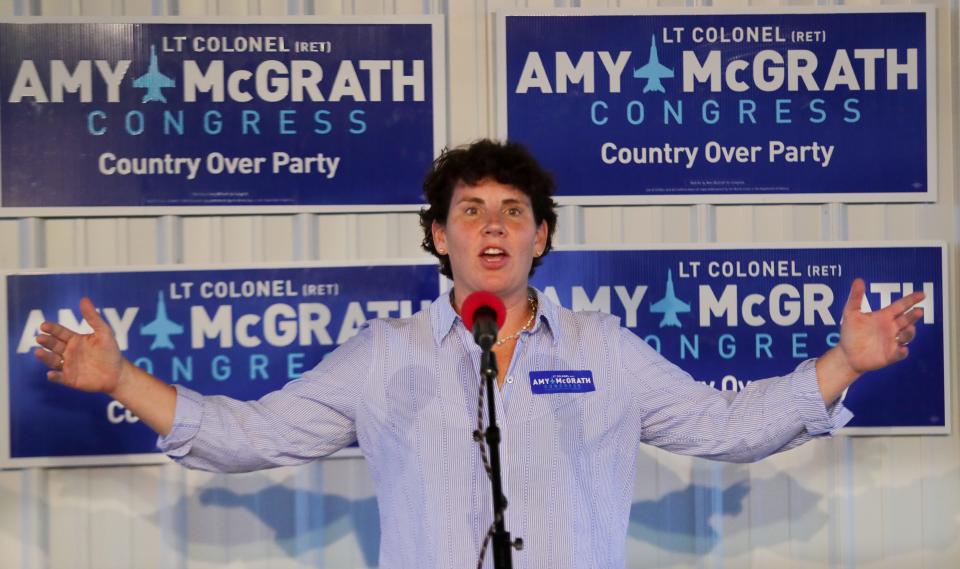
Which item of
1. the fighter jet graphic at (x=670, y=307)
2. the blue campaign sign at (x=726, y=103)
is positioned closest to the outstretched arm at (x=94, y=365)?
the blue campaign sign at (x=726, y=103)

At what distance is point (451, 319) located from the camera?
209 centimetres

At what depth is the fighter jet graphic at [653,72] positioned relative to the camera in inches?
124

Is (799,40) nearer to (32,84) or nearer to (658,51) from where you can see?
(658,51)

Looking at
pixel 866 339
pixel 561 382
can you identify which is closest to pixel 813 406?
pixel 866 339

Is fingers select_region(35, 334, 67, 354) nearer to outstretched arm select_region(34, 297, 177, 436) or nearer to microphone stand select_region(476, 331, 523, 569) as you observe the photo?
outstretched arm select_region(34, 297, 177, 436)

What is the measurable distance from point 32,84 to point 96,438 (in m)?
1.08

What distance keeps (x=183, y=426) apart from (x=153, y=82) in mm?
1481

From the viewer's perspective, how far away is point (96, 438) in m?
3.04

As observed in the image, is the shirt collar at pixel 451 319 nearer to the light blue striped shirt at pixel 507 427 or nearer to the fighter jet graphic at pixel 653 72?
the light blue striped shirt at pixel 507 427

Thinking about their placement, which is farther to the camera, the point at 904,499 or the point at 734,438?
the point at 904,499

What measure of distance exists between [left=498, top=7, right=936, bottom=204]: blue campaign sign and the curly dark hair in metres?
0.89

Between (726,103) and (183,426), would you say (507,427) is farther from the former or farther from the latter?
(726,103)

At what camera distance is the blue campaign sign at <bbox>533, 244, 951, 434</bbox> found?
3.13 meters

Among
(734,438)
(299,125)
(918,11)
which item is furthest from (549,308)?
(918,11)
